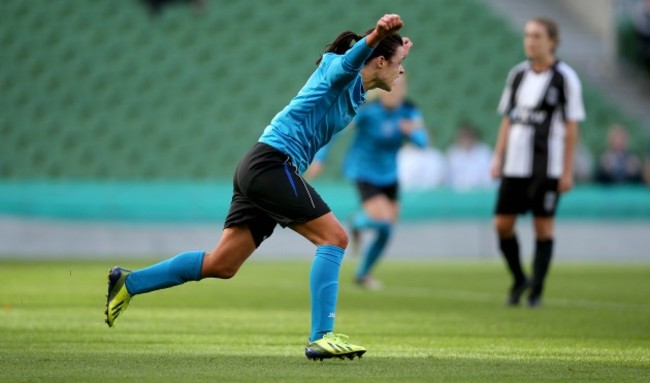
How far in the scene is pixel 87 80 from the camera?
22.9m

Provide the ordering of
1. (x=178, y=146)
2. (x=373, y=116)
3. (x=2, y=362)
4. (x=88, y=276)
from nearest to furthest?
(x=2, y=362) → (x=373, y=116) → (x=88, y=276) → (x=178, y=146)

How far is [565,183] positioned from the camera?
11.4m

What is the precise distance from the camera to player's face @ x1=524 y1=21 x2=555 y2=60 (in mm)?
11195

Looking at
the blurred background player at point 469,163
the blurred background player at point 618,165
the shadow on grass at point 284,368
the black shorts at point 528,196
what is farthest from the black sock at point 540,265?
the blurred background player at point 618,165

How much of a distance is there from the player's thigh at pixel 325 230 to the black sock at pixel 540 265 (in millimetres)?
4894

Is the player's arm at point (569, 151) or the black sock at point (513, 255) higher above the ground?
the player's arm at point (569, 151)

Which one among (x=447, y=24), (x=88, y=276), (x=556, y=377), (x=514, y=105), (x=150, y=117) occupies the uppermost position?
(x=447, y=24)

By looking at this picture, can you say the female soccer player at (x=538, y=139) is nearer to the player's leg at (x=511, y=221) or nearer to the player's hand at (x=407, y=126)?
the player's leg at (x=511, y=221)

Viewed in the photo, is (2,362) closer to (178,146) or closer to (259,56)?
(178,146)

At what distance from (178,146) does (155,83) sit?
4.75 ft

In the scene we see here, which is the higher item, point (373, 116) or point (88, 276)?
point (373, 116)

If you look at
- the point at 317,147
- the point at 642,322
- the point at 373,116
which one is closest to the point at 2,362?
the point at 317,147

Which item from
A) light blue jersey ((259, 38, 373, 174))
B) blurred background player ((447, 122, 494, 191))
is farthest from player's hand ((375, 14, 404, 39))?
blurred background player ((447, 122, 494, 191))

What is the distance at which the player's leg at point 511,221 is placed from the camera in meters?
11.3
